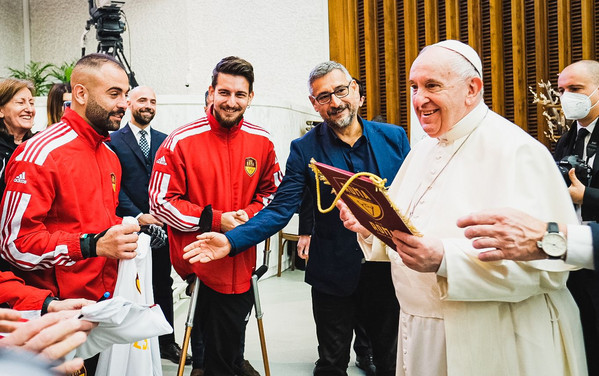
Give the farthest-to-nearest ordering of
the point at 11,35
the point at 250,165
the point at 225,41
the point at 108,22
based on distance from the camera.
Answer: the point at 11,35
the point at 225,41
the point at 108,22
the point at 250,165

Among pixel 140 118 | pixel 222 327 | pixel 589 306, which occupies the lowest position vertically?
pixel 222 327

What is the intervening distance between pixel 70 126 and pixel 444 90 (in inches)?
62.3

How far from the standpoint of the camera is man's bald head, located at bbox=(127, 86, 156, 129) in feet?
14.2

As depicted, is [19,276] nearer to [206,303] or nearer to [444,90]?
[206,303]

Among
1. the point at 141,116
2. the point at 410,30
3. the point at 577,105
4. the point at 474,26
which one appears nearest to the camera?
the point at 577,105

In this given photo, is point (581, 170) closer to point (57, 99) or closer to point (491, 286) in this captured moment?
point (491, 286)

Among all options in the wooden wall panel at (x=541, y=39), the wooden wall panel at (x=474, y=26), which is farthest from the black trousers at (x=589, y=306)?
the wooden wall panel at (x=474, y=26)

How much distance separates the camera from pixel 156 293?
4.20 metres

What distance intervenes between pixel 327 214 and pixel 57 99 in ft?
6.85

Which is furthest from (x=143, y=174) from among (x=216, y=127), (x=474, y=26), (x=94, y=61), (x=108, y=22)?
(x=474, y=26)

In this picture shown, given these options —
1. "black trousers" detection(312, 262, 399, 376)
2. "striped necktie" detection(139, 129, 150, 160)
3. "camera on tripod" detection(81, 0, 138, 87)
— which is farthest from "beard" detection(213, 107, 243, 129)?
"camera on tripod" detection(81, 0, 138, 87)

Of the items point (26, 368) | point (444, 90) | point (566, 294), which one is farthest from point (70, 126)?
point (566, 294)

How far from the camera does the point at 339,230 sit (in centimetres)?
298

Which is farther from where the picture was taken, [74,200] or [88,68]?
[88,68]
